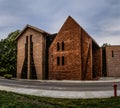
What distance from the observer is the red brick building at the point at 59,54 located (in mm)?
38594

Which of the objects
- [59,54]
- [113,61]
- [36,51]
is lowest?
[113,61]

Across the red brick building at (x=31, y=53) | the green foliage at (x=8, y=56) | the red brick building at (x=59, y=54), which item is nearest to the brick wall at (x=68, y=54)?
the red brick building at (x=59, y=54)

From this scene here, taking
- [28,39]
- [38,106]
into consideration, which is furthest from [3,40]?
[38,106]

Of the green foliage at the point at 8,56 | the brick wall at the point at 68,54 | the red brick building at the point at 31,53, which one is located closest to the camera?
the brick wall at the point at 68,54

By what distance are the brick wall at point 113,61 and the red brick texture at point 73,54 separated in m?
7.47

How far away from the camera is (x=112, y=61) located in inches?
1767

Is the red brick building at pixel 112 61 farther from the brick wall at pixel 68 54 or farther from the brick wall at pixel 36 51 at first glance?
the brick wall at pixel 36 51

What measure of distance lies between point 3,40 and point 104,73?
102 ft

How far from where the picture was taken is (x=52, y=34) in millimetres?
45062

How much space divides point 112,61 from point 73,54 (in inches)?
425

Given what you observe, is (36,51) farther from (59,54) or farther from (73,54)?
(73,54)

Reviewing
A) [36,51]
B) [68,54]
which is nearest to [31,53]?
[36,51]

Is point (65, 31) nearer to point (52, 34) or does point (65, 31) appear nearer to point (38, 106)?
point (52, 34)

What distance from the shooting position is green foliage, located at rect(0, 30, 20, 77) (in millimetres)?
53625
